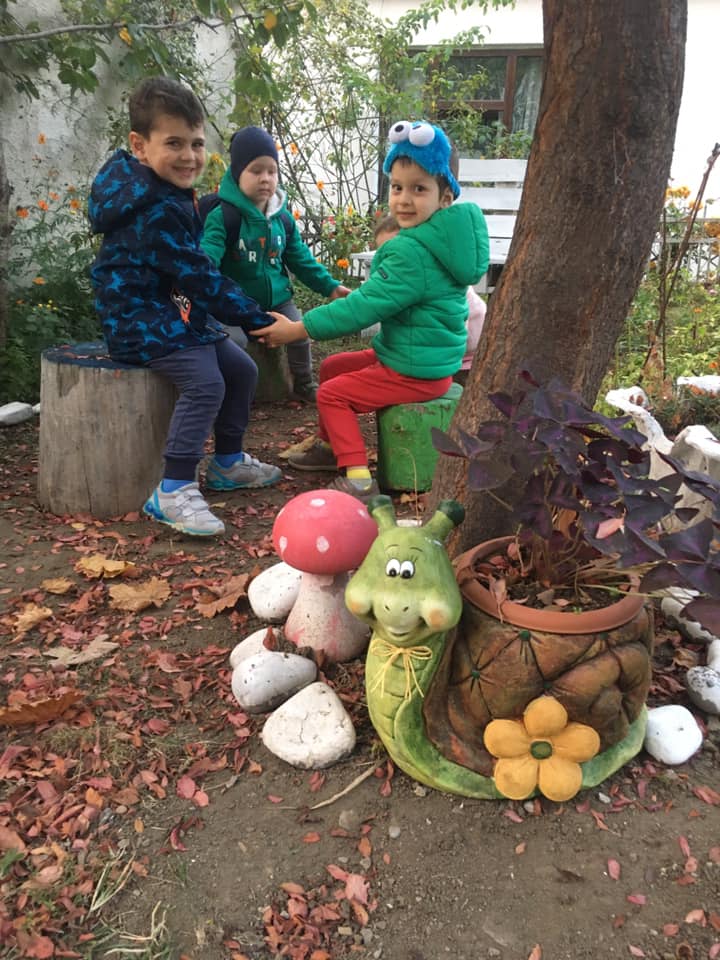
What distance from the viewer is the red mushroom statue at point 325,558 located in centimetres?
212

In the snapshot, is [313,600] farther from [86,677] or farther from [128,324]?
[128,324]

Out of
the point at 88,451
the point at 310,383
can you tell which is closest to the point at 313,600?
the point at 88,451

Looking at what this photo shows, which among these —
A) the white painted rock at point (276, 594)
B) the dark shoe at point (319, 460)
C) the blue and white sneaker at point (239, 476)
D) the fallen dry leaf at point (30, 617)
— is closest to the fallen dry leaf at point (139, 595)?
the fallen dry leaf at point (30, 617)

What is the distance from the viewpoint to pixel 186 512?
317 cm

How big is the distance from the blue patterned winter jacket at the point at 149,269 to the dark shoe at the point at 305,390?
1770 millimetres

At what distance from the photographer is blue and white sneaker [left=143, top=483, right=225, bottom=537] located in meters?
3.15

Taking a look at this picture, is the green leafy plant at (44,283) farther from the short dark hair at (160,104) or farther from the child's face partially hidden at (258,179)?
the short dark hair at (160,104)

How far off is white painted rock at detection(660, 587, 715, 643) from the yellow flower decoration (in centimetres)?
75

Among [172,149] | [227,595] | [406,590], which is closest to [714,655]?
[406,590]

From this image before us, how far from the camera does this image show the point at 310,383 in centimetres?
515

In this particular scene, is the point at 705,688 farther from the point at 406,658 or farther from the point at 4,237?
the point at 4,237

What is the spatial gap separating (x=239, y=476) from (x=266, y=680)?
1774mm

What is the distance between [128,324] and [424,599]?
2.10 meters

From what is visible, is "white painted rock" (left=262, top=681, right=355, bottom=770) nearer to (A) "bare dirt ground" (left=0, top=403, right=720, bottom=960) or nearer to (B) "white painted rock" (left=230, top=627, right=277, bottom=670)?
(A) "bare dirt ground" (left=0, top=403, right=720, bottom=960)
